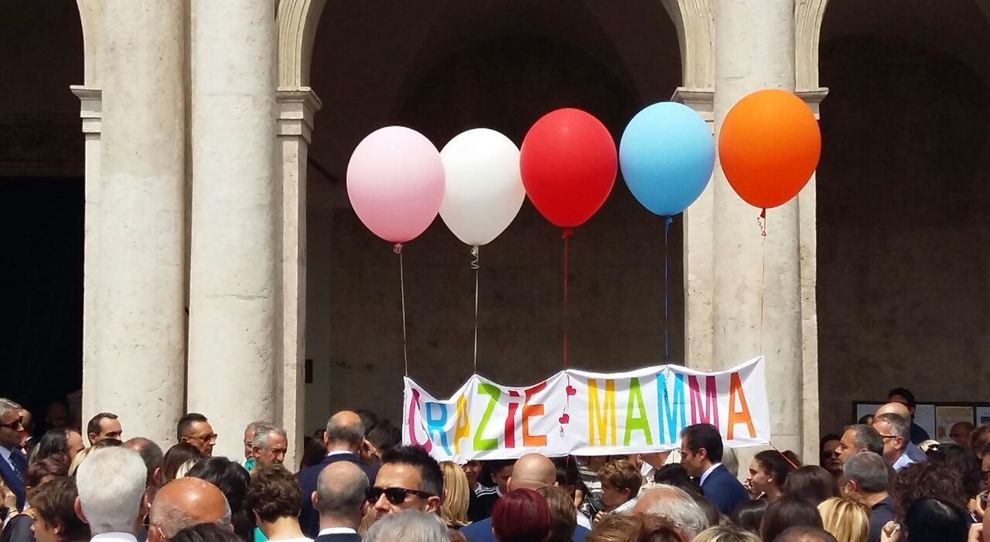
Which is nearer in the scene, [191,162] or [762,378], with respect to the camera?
[762,378]

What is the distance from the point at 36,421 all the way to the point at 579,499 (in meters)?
10.8

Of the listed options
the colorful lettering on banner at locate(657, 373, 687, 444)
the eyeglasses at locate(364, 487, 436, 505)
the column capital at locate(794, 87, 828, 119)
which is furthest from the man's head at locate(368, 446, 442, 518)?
the column capital at locate(794, 87, 828, 119)

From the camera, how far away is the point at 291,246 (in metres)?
12.2

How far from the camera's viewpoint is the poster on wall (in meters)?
16.9

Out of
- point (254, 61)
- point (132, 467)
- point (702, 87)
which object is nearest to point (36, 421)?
point (254, 61)

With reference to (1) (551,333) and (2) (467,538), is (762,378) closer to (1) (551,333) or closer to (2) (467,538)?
(2) (467,538)

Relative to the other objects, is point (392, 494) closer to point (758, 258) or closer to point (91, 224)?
point (758, 258)

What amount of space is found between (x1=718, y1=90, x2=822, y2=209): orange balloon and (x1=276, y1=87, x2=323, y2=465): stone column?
3.86 meters

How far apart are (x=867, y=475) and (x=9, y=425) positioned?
5.08m

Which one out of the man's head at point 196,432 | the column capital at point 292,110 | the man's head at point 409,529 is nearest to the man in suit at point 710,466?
the man's head at point 196,432

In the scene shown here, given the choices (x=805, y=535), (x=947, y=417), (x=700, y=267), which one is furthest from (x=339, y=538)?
(x=947, y=417)

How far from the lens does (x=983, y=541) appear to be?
5238 millimetres

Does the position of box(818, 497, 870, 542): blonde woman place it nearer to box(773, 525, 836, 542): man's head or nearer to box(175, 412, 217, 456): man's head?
box(773, 525, 836, 542): man's head

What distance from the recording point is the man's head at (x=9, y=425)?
9219mm
